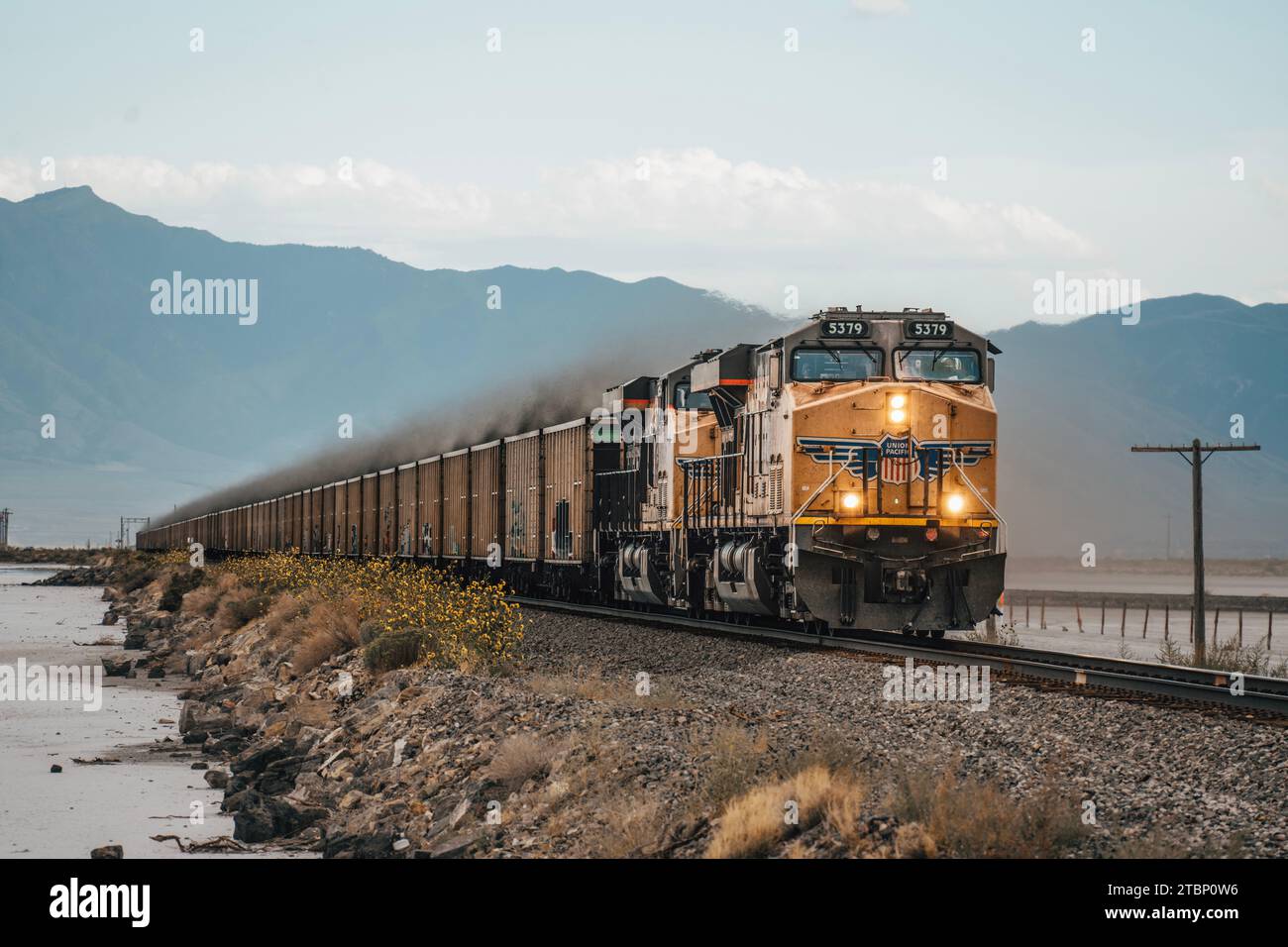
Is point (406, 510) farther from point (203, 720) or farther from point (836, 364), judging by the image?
point (836, 364)

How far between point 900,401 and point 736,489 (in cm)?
372

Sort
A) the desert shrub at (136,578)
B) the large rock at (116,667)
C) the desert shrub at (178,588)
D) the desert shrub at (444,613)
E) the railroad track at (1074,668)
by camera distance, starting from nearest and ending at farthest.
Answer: the railroad track at (1074,668) < the desert shrub at (444,613) < the large rock at (116,667) < the desert shrub at (178,588) < the desert shrub at (136,578)

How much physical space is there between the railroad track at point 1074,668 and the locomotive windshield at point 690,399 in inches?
153

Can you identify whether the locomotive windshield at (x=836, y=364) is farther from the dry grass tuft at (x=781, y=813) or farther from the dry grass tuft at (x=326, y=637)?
the dry grass tuft at (x=781, y=813)

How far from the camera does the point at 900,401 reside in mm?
20359

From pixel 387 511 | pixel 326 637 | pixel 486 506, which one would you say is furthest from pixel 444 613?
pixel 387 511

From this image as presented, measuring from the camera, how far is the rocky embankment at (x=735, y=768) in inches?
368

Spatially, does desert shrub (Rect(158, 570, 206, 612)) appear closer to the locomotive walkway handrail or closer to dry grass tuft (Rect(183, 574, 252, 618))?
dry grass tuft (Rect(183, 574, 252, 618))

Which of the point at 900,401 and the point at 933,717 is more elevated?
the point at 900,401

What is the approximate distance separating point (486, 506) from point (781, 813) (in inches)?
1240

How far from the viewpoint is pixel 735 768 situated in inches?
432

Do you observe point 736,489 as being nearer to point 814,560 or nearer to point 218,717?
point 814,560

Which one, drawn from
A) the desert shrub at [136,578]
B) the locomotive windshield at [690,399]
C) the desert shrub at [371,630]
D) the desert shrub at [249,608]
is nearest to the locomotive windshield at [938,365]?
the locomotive windshield at [690,399]
